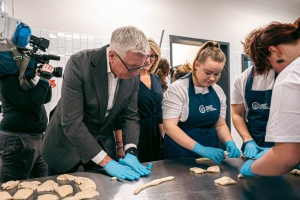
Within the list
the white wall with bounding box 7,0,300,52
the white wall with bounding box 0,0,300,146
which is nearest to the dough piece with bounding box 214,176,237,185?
the white wall with bounding box 0,0,300,146

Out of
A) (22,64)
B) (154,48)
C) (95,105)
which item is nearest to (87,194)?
(95,105)

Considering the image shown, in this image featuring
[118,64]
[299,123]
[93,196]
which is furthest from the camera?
[118,64]

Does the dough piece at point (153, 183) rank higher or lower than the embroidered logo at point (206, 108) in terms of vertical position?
lower

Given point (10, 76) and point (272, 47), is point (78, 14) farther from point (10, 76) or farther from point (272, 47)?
point (272, 47)

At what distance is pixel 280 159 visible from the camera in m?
0.88

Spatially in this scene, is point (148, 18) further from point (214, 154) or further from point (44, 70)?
point (214, 154)

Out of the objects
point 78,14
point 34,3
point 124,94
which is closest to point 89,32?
point 78,14

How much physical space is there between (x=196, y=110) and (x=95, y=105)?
64 cm

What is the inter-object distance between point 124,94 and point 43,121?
95 centimetres

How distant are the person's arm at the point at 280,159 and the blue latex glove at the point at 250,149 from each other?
59 centimetres

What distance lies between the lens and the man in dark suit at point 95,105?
51.3 inches

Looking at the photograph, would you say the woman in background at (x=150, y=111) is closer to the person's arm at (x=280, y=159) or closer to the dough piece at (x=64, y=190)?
the dough piece at (x=64, y=190)

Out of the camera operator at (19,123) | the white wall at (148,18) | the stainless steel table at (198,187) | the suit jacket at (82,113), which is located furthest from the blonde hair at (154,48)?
the white wall at (148,18)

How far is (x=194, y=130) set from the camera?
5.66 ft
